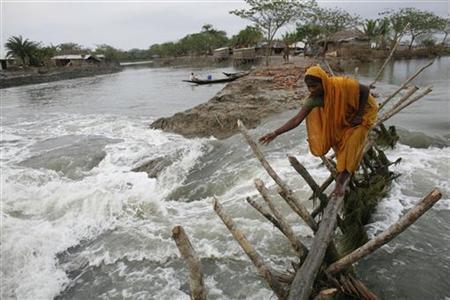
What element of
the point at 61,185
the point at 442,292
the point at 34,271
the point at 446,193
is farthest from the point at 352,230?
the point at 61,185

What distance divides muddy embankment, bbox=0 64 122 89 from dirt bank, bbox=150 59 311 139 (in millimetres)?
30695

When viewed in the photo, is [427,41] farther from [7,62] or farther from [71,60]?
[7,62]

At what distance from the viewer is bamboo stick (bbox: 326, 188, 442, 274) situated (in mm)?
2232

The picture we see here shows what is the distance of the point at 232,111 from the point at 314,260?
32.2ft

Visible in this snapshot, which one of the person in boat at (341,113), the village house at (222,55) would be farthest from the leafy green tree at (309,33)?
the person in boat at (341,113)

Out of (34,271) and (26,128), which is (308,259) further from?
(26,128)

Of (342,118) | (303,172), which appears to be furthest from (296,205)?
(342,118)

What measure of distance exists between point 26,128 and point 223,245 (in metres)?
13.9

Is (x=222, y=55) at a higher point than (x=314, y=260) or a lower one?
higher

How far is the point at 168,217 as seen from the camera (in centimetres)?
655

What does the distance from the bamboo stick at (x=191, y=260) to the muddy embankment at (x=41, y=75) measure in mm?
40290

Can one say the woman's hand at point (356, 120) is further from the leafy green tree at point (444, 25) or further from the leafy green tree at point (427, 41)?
the leafy green tree at point (427, 41)

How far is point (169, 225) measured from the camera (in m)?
6.23

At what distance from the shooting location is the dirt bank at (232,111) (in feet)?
37.8
